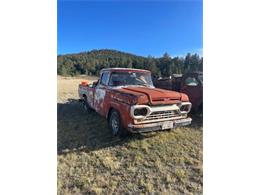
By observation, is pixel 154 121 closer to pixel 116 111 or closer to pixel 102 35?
pixel 116 111

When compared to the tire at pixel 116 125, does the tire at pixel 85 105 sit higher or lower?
higher

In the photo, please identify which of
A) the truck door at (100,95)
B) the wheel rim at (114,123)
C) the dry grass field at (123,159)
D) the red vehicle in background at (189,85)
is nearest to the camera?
the dry grass field at (123,159)

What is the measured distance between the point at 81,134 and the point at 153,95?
0.90m

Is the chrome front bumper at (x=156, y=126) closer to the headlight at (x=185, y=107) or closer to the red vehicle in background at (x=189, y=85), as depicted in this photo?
→ the headlight at (x=185, y=107)

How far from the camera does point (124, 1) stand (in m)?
2.24

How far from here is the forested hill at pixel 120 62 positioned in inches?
85.7

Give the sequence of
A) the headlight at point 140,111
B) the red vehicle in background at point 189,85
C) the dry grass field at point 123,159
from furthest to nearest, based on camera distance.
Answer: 1. the red vehicle in background at point 189,85
2. the headlight at point 140,111
3. the dry grass field at point 123,159

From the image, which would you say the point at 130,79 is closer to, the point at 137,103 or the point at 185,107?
the point at 137,103

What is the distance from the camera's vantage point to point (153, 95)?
8.12 ft

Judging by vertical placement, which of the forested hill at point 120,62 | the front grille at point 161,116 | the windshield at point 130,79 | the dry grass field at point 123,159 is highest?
the forested hill at point 120,62

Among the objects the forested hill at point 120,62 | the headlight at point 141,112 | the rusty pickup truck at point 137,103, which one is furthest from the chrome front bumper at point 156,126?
the forested hill at point 120,62

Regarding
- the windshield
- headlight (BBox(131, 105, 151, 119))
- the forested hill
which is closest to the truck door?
the windshield

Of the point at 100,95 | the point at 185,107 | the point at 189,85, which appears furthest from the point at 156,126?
the point at 100,95
